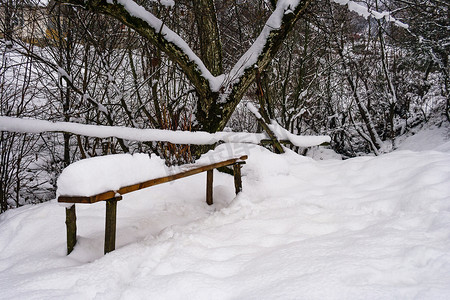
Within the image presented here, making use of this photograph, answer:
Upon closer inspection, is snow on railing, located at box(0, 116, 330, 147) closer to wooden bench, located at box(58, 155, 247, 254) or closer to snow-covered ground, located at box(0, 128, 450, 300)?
snow-covered ground, located at box(0, 128, 450, 300)

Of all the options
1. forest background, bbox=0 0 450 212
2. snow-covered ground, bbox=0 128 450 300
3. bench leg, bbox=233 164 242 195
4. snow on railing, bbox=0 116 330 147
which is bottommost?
snow-covered ground, bbox=0 128 450 300

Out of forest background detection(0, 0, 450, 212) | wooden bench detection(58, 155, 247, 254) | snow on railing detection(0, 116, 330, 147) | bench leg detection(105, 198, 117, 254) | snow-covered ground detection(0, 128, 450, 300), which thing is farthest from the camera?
forest background detection(0, 0, 450, 212)

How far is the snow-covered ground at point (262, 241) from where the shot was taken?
162 cm

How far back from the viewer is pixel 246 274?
1.80m

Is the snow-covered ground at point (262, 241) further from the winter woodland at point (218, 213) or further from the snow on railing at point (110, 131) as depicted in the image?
the snow on railing at point (110, 131)

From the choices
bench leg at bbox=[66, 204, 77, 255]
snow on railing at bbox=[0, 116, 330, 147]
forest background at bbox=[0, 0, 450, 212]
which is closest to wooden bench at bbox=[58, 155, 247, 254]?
bench leg at bbox=[66, 204, 77, 255]

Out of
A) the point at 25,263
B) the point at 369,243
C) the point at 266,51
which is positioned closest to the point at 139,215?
the point at 25,263

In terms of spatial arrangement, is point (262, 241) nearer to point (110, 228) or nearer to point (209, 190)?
point (110, 228)

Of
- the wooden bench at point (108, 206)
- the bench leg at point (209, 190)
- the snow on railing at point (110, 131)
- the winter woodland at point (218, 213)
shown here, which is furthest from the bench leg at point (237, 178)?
the wooden bench at point (108, 206)

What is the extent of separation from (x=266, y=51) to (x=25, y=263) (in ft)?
12.1

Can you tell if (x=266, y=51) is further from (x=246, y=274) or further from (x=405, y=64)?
(x=405, y=64)

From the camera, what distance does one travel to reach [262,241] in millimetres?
A: 2348

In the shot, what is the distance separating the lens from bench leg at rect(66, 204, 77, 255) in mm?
2174

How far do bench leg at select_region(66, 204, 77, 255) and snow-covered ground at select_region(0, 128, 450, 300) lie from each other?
7 centimetres
